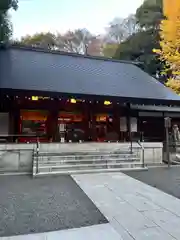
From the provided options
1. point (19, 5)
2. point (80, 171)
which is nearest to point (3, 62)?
point (19, 5)

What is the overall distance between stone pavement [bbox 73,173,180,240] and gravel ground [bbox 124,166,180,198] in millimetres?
339

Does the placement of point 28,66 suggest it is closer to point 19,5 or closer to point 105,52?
point 19,5

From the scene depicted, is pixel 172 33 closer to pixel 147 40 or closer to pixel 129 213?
pixel 147 40

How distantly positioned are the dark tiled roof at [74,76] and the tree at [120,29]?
48.3 ft

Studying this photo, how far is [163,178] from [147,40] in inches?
724

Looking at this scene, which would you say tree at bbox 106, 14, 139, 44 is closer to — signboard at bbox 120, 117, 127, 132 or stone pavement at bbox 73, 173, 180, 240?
signboard at bbox 120, 117, 127, 132

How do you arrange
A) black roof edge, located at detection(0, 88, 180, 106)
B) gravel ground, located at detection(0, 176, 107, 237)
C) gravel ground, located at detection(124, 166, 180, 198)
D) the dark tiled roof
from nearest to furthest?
gravel ground, located at detection(0, 176, 107, 237), gravel ground, located at detection(124, 166, 180, 198), black roof edge, located at detection(0, 88, 180, 106), the dark tiled roof

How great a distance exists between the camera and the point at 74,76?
460 inches

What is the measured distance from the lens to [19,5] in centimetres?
1145

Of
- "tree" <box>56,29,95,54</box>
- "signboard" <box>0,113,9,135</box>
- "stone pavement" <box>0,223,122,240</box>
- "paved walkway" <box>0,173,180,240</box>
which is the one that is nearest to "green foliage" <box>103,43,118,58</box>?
"tree" <box>56,29,95,54</box>

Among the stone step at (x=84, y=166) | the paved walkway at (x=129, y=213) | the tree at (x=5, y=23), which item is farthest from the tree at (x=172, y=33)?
the paved walkway at (x=129, y=213)

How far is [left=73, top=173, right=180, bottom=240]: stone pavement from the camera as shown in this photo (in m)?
3.29

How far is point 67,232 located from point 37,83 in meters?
7.55

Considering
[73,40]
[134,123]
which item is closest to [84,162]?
[134,123]
